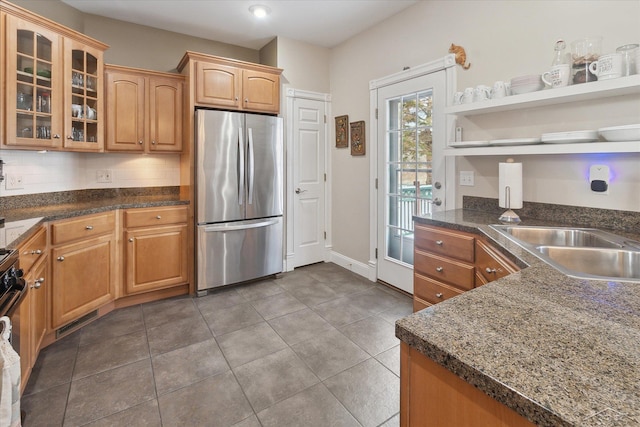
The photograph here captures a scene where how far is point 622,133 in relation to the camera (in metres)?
1.60

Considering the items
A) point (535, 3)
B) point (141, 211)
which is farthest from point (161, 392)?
point (535, 3)

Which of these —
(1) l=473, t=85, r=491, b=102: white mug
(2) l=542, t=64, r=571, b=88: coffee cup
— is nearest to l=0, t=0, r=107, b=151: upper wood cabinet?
(1) l=473, t=85, r=491, b=102: white mug

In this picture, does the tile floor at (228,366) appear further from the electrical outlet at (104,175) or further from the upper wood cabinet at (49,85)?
the upper wood cabinet at (49,85)

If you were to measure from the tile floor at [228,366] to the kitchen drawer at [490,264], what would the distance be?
801 millimetres

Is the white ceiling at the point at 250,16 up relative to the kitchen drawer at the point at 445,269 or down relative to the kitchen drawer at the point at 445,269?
up

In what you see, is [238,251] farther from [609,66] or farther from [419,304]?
[609,66]

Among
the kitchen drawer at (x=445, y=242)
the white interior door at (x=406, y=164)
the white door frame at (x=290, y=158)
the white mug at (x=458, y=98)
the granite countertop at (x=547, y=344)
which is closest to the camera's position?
the granite countertop at (x=547, y=344)

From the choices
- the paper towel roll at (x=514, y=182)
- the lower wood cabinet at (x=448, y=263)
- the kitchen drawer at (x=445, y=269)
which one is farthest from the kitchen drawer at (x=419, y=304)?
the paper towel roll at (x=514, y=182)

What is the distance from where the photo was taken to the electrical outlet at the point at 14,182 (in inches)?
Answer: 96.0

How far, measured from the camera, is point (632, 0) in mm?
1733

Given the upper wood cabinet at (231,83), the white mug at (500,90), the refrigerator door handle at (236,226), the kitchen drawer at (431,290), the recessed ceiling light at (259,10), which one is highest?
the recessed ceiling light at (259,10)

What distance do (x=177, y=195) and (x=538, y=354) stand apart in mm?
3654

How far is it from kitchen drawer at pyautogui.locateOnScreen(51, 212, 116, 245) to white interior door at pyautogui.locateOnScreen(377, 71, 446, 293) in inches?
98.2

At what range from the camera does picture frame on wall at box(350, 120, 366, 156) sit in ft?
11.8
